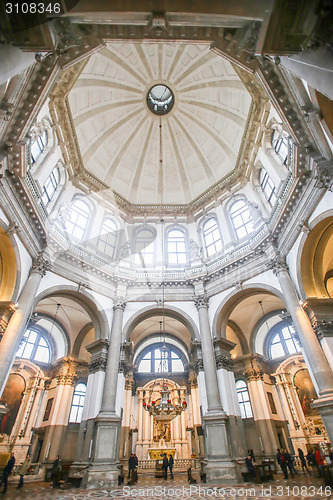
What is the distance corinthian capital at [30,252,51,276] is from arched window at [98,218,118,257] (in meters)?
5.21

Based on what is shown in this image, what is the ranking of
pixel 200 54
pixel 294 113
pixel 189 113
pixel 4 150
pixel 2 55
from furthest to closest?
pixel 189 113 → pixel 200 54 → pixel 294 113 → pixel 4 150 → pixel 2 55

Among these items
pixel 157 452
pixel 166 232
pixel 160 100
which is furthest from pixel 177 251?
pixel 157 452

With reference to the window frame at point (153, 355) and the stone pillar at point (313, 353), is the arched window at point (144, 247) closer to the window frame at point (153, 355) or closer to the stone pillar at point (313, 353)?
the window frame at point (153, 355)

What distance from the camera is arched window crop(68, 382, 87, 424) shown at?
1691 centimetres

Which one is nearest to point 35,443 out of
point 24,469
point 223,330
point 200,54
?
point 24,469

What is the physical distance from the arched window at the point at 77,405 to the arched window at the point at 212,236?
41.2 ft

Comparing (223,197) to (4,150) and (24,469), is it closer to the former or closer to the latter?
(4,150)

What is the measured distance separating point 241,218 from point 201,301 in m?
6.19

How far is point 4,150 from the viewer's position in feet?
30.4

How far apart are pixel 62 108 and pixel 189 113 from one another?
10.4 m

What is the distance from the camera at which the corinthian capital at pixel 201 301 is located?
604 inches

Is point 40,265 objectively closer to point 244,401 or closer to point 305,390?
point 244,401

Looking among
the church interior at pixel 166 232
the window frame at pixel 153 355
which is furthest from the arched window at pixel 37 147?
the window frame at pixel 153 355

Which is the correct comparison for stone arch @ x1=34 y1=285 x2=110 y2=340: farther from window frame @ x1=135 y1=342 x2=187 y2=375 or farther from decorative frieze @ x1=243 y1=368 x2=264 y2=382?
decorative frieze @ x1=243 y1=368 x2=264 y2=382
